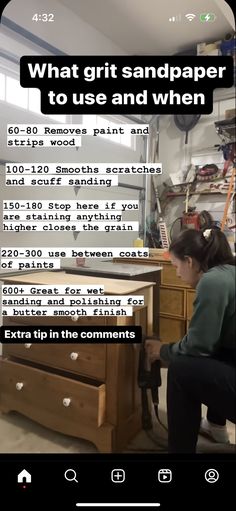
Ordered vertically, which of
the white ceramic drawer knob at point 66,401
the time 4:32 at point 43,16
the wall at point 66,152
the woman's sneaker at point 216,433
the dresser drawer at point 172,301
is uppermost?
the time 4:32 at point 43,16

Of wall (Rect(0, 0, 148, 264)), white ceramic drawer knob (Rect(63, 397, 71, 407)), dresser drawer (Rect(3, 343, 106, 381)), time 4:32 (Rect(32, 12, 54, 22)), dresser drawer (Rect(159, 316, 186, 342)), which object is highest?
time 4:32 (Rect(32, 12, 54, 22))

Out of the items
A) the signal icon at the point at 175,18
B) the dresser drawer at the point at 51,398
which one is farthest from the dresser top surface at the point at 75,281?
the signal icon at the point at 175,18

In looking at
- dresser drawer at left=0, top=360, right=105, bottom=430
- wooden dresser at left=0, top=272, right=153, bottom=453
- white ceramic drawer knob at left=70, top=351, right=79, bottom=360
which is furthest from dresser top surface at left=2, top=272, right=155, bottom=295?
dresser drawer at left=0, top=360, right=105, bottom=430

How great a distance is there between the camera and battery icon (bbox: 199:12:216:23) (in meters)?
0.52

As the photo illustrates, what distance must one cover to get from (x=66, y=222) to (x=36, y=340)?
0.23 m
